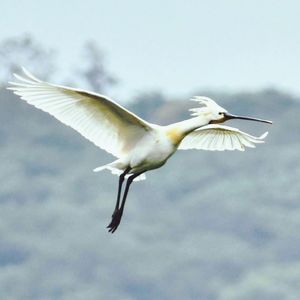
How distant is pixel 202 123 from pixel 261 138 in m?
0.76

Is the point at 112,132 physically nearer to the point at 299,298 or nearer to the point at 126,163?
the point at 126,163

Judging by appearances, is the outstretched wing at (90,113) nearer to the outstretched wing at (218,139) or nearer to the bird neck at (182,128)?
the bird neck at (182,128)

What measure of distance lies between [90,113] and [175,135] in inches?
22.7

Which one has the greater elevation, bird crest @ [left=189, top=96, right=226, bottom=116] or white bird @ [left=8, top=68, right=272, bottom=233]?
bird crest @ [left=189, top=96, right=226, bottom=116]

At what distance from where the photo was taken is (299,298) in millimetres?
37375

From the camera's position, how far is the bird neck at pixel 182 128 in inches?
435

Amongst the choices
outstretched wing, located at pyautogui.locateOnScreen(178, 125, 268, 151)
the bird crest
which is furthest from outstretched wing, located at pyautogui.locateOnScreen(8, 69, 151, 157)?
outstretched wing, located at pyautogui.locateOnScreen(178, 125, 268, 151)

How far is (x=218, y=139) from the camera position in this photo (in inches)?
483

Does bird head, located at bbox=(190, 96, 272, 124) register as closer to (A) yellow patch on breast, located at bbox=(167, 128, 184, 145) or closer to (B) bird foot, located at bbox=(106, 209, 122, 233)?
(A) yellow patch on breast, located at bbox=(167, 128, 184, 145)

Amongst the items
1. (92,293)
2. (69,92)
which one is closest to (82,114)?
(69,92)

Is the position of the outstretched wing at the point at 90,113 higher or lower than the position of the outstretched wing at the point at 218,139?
lower

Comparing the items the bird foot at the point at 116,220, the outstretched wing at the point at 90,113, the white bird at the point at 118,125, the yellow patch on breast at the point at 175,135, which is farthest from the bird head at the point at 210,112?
the bird foot at the point at 116,220

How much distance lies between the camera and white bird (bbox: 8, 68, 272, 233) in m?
11.0

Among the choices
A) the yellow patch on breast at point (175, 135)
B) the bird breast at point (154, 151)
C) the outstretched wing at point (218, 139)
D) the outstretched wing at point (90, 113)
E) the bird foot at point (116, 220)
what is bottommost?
the bird foot at point (116, 220)
